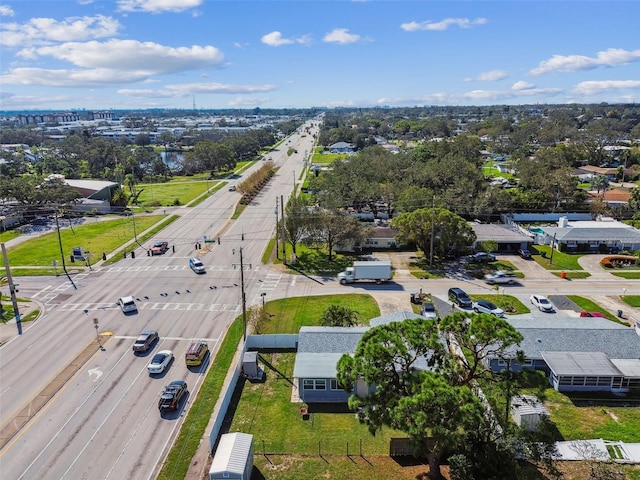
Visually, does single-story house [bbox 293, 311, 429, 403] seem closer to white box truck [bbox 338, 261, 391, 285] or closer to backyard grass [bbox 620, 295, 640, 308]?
white box truck [bbox 338, 261, 391, 285]

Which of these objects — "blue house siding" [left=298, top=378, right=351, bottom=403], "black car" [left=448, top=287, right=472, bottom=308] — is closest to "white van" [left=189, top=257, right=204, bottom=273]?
"blue house siding" [left=298, top=378, right=351, bottom=403]

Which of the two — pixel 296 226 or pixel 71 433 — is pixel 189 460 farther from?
pixel 296 226

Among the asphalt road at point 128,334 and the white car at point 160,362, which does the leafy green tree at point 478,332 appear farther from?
the white car at point 160,362

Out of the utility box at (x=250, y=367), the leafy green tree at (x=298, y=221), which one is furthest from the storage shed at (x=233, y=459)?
the leafy green tree at (x=298, y=221)

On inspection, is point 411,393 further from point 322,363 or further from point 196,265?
point 196,265

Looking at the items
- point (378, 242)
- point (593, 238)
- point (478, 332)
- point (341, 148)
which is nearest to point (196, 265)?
point (378, 242)

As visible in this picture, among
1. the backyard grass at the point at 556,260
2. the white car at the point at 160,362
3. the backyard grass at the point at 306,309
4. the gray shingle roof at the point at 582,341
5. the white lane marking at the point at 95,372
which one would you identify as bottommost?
the backyard grass at the point at 556,260

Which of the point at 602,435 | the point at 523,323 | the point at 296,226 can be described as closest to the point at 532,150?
the point at 296,226
